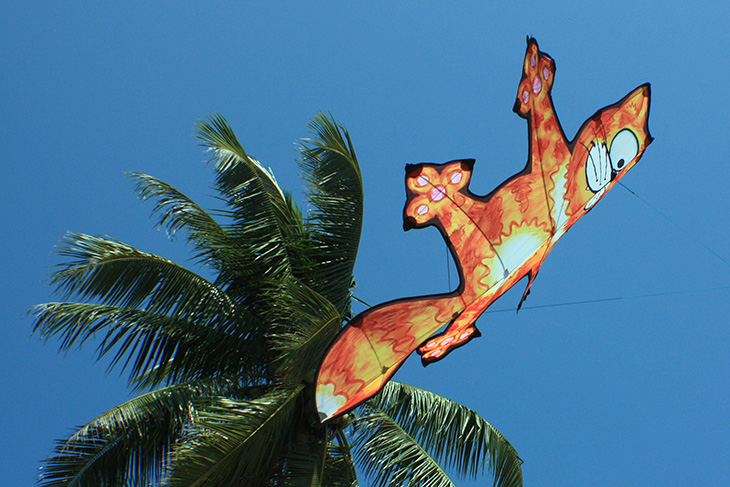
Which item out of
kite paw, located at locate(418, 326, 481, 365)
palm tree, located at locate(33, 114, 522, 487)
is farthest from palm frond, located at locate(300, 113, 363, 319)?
kite paw, located at locate(418, 326, 481, 365)

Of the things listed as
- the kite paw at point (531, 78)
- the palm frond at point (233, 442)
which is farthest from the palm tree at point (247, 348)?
the kite paw at point (531, 78)

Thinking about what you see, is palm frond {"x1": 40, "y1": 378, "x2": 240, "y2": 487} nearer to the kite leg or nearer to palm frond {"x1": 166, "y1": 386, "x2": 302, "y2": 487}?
palm frond {"x1": 166, "y1": 386, "x2": 302, "y2": 487}

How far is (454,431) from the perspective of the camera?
11.2 m

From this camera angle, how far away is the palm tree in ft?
28.6

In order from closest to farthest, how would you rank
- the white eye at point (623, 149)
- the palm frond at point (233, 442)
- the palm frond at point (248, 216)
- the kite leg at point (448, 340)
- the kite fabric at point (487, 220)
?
the kite fabric at point (487, 220)
the kite leg at point (448, 340)
the palm frond at point (233, 442)
the white eye at point (623, 149)
the palm frond at point (248, 216)

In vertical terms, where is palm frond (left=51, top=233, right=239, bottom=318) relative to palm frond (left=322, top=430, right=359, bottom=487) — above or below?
above

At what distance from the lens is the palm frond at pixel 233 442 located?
784 cm

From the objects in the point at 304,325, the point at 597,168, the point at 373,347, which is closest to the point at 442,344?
the point at 373,347

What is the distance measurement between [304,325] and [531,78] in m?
3.45

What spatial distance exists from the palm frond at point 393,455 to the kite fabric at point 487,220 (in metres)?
3.20

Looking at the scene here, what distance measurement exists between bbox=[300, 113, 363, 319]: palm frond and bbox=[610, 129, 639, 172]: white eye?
3.33m

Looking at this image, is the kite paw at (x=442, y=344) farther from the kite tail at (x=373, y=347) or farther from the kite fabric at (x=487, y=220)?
the kite tail at (x=373, y=347)

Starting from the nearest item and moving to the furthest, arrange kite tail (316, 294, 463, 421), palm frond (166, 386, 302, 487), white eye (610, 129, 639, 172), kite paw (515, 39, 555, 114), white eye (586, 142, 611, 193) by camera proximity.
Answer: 1. kite tail (316, 294, 463, 421)
2. palm frond (166, 386, 302, 487)
3. kite paw (515, 39, 555, 114)
4. white eye (586, 142, 611, 193)
5. white eye (610, 129, 639, 172)

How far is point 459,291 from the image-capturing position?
728 cm
